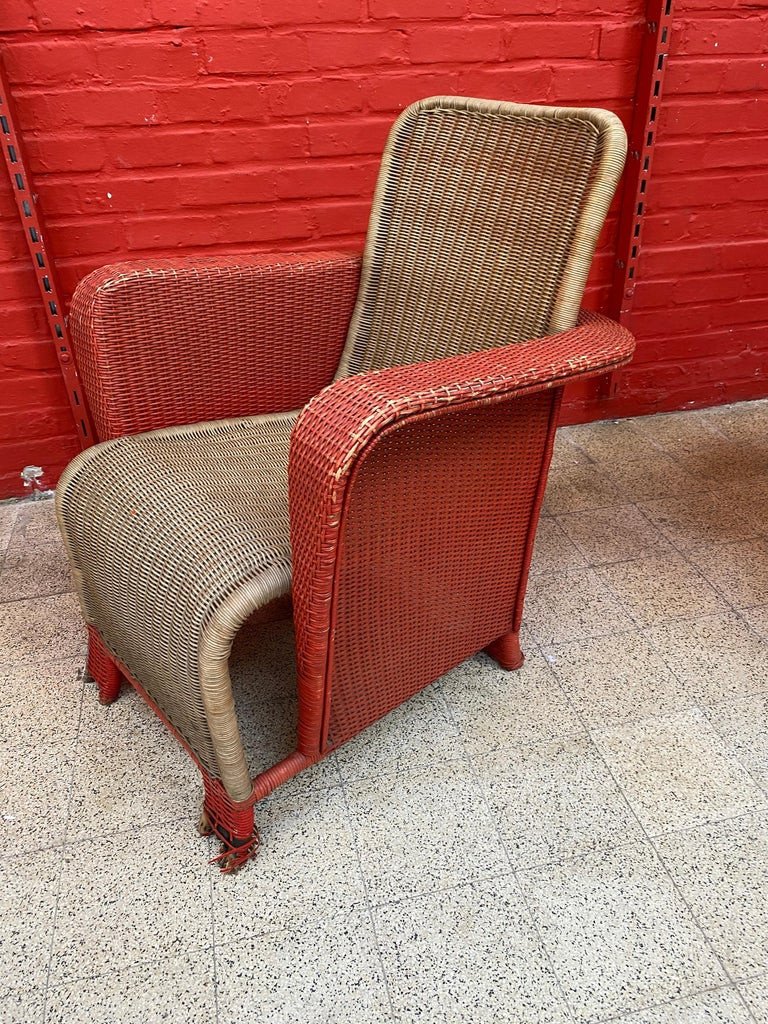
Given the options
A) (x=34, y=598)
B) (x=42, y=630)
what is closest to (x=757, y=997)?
(x=42, y=630)

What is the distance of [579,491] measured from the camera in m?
2.13

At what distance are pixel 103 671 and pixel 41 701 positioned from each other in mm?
160

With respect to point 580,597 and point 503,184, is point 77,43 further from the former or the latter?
point 580,597

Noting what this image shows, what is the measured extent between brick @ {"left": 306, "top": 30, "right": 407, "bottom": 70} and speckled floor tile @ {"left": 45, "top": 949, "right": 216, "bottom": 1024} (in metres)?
1.82

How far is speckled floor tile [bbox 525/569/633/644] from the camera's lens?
165 centimetres

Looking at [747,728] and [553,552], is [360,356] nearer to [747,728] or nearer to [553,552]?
[553,552]

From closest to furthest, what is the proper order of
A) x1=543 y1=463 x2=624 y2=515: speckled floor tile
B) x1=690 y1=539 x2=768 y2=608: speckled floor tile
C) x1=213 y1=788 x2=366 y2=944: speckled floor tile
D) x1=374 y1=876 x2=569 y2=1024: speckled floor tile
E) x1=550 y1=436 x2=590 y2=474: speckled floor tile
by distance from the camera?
x1=374 y1=876 x2=569 y2=1024: speckled floor tile
x1=213 y1=788 x2=366 y2=944: speckled floor tile
x1=690 y1=539 x2=768 y2=608: speckled floor tile
x1=543 y1=463 x2=624 y2=515: speckled floor tile
x1=550 y1=436 x2=590 y2=474: speckled floor tile

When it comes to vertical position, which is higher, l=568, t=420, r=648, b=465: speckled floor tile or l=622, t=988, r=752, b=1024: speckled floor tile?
l=622, t=988, r=752, b=1024: speckled floor tile

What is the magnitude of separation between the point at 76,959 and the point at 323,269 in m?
1.19

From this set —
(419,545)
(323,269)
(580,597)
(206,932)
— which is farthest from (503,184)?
(206,932)

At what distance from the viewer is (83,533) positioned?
4.11ft

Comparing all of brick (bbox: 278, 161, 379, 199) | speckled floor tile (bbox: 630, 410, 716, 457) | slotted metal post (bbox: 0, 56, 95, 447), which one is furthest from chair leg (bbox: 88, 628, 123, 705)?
speckled floor tile (bbox: 630, 410, 716, 457)

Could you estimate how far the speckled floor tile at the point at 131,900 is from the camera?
1.09 metres

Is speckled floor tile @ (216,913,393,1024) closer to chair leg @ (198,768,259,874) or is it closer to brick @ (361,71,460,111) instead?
chair leg @ (198,768,259,874)
